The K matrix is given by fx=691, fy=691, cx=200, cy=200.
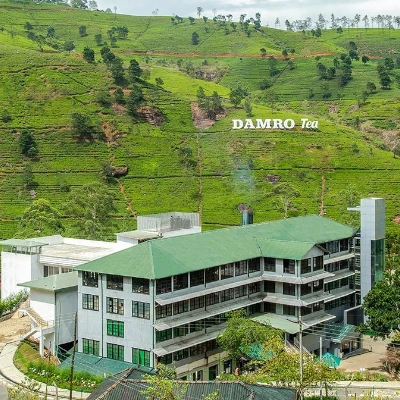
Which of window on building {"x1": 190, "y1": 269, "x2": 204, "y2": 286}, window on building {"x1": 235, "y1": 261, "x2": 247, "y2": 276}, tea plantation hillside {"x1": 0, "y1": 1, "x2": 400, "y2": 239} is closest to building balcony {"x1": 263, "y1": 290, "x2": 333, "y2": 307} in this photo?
window on building {"x1": 235, "y1": 261, "x2": 247, "y2": 276}

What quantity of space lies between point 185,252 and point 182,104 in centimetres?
9713

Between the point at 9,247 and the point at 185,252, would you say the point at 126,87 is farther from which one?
the point at 185,252

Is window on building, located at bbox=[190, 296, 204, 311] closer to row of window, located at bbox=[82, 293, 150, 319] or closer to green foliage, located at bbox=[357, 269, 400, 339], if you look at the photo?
row of window, located at bbox=[82, 293, 150, 319]

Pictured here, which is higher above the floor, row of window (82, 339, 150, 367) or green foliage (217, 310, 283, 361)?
green foliage (217, 310, 283, 361)

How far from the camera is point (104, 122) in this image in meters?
131

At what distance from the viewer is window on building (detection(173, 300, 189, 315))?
47.7 metres

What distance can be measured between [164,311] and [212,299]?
5.23 m

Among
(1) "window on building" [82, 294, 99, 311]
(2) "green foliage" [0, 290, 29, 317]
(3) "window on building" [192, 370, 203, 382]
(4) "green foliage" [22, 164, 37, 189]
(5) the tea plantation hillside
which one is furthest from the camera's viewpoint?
(4) "green foliage" [22, 164, 37, 189]

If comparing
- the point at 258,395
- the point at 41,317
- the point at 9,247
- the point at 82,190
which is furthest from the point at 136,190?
the point at 258,395

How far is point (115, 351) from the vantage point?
157 feet

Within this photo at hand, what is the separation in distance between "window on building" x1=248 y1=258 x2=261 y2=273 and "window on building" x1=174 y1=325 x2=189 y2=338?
893 centimetres

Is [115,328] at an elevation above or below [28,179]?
below

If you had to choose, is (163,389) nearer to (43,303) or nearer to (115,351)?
(115,351)

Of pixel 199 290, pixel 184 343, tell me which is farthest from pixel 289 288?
pixel 184 343
